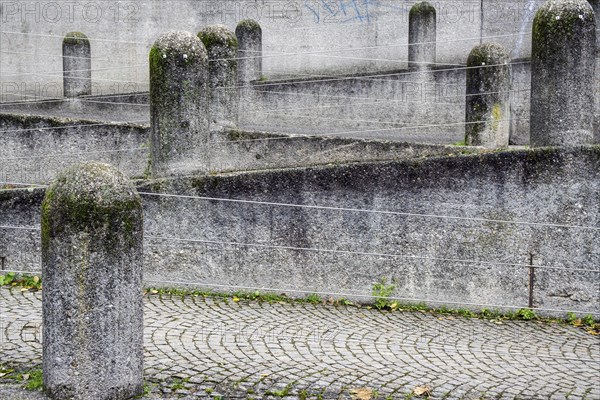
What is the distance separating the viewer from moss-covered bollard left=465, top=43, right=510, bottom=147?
12672 mm

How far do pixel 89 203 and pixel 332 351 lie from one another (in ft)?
9.17

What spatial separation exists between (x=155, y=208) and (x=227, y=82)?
3553 mm

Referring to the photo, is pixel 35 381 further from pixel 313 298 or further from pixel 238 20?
pixel 238 20

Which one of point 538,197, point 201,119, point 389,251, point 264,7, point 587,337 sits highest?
point 264,7

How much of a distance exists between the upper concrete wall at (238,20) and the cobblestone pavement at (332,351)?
12831 millimetres

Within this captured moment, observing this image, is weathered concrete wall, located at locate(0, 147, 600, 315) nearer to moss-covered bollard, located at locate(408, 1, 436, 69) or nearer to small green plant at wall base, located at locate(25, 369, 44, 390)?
small green plant at wall base, located at locate(25, 369, 44, 390)

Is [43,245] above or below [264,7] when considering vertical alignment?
below

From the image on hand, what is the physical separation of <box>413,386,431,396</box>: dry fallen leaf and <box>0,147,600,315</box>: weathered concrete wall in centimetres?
275

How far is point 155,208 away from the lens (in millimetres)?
9719

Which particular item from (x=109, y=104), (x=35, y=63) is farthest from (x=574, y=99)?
(x=35, y=63)

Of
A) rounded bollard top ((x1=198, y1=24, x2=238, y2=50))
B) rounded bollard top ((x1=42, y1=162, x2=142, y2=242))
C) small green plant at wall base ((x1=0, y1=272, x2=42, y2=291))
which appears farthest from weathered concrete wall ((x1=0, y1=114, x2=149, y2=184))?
rounded bollard top ((x1=42, y1=162, x2=142, y2=242))

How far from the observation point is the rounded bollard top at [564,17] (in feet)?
31.8

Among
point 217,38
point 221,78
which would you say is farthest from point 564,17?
point 217,38

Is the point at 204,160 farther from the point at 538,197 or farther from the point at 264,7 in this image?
the point at 264,7
